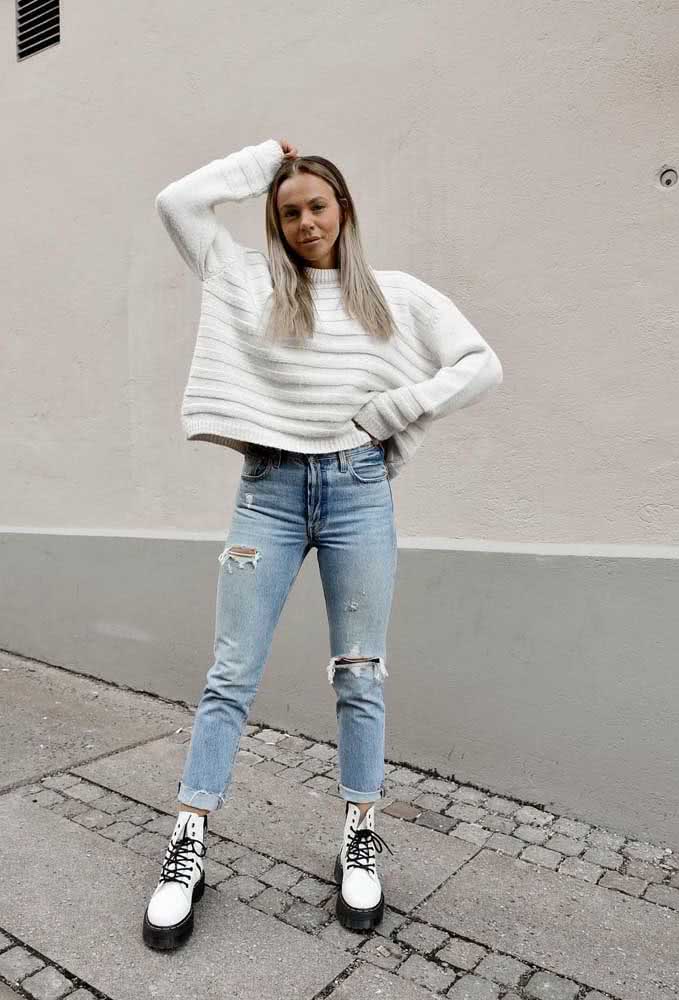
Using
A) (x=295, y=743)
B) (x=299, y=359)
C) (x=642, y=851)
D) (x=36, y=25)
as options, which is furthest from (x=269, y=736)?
(x=36, y=25)

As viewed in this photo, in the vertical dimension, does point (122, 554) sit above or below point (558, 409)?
below

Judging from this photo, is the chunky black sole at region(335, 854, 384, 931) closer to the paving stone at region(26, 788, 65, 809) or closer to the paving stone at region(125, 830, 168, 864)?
the paving stone at region(125, 830, 168, 864)

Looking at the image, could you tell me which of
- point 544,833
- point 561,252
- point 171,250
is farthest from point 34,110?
point 544,833

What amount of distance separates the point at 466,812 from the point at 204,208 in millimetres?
2104

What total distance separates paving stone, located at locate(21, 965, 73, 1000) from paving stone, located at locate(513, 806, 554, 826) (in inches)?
59.4

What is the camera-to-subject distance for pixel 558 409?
289cm

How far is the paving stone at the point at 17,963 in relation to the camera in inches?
79.7

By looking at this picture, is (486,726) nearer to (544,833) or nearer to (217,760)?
(544,833)

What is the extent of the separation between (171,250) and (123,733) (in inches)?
85.5

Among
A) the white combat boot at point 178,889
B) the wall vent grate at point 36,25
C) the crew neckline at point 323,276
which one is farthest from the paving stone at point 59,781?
the wall vent grate at point 36,25

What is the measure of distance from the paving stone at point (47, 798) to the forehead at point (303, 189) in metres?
2.13

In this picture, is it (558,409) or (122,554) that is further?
(122,554)

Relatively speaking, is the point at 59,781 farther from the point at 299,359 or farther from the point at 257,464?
the point at 299,359

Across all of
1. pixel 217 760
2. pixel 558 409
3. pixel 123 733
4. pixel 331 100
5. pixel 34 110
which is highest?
pixel 34 110
